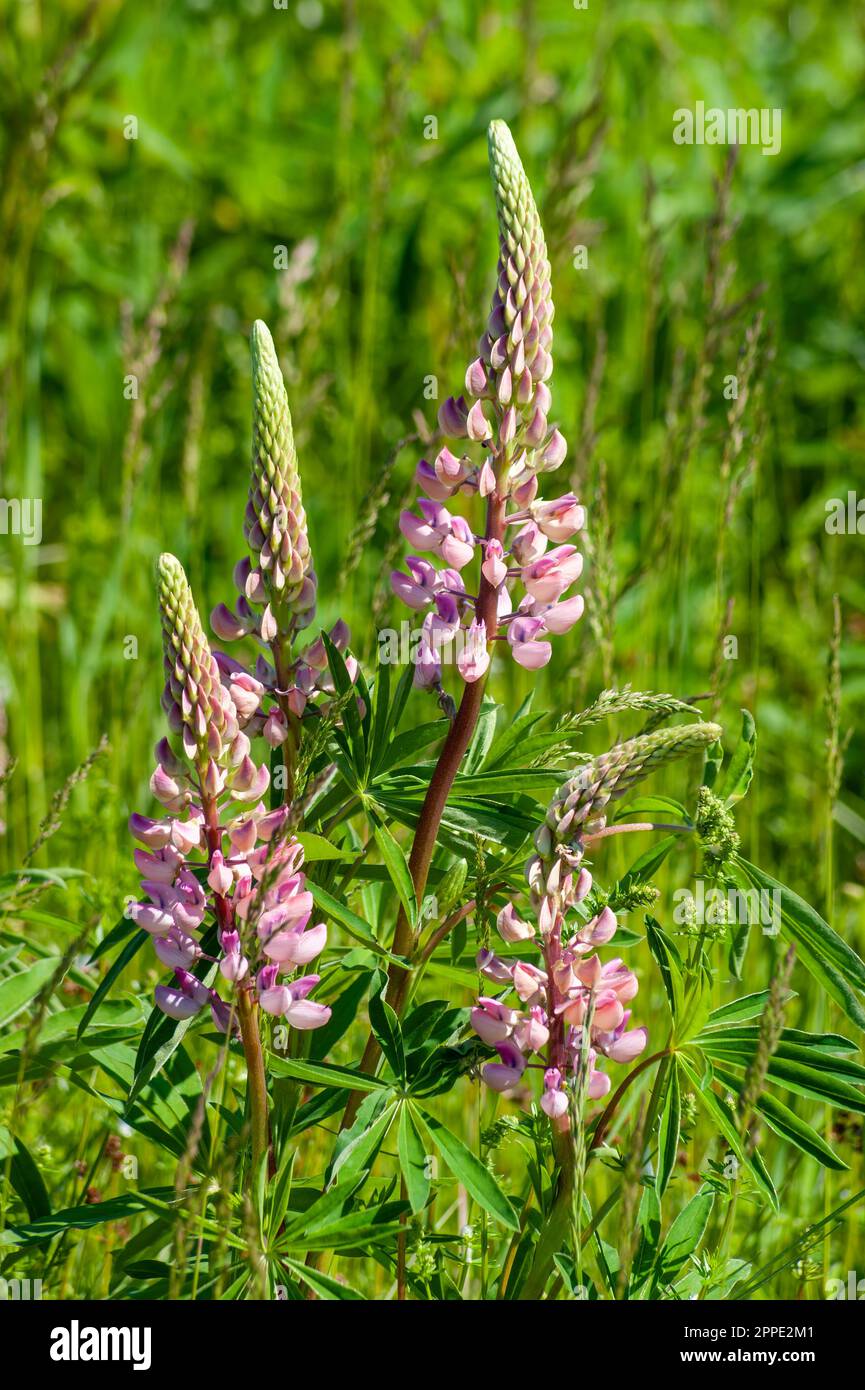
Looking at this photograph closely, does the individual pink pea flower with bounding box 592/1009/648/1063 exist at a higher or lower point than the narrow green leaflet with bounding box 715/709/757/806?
lower

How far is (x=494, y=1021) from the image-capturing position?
1.53 m

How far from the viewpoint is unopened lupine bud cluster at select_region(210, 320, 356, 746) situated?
1.60 metres

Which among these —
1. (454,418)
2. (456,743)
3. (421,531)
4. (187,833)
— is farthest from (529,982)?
(454,418)

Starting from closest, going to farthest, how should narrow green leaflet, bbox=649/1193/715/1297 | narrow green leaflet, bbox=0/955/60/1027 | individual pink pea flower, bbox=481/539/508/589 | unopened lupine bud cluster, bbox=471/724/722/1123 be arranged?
1. unopened lupine bud cluster, bbox=471/724/722/1123
2. individual pink pea flower, bbox=481/539/508/589
3. narrow green leaflet, bbox=649/1193/715/1297
4. narrow green leaflet, bbox=0/955/60/1027

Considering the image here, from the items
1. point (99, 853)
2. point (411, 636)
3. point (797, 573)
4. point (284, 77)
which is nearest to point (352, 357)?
point (284, 77)

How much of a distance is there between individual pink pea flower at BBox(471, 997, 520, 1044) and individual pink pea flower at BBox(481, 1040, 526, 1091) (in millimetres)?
10

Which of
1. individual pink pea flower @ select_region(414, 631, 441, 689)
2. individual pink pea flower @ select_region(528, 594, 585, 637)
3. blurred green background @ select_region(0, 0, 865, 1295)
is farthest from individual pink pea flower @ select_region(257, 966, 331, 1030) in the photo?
blurred green background @ select_region(0, 0, 865, 1295)

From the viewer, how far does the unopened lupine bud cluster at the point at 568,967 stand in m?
1.47

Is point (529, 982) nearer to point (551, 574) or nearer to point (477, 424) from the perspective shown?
point (551, 574)

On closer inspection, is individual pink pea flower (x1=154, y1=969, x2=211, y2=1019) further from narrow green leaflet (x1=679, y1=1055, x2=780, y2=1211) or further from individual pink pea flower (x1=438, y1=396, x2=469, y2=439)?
individual pink pea flower (x1=438, y1=396, x2=469, y2=439)

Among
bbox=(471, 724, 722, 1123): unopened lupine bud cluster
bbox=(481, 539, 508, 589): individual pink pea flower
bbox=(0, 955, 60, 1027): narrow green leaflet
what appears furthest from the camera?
bbox=(0, 955, 60, 1027): narrow green leaflet

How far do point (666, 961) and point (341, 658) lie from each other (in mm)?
486

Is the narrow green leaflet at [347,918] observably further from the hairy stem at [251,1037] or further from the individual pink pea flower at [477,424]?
the individual pink pea flower at [477,424]

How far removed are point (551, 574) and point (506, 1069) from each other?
1.68 ft
